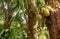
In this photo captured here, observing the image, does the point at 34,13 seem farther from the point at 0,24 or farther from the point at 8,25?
the point at 0,24

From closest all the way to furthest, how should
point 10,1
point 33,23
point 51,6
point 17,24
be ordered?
point 33,23, point 51,6, point 10,1, point 17,24

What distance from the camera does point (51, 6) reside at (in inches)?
67.7

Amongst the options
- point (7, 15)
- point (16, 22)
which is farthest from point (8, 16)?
point (16, 22)

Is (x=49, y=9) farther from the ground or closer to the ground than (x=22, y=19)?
farther from the ground

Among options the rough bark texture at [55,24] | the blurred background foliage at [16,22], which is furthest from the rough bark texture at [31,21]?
the blurred background foliage at [16,22]

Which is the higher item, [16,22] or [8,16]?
[8,16]

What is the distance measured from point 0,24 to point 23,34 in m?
0.35

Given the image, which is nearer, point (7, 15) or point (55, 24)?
point (55, 24)

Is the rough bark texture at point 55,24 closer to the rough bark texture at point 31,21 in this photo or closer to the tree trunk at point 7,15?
the rough bark texture at point 31,21

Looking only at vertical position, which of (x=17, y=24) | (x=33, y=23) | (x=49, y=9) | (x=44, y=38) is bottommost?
(x=44, y=38)

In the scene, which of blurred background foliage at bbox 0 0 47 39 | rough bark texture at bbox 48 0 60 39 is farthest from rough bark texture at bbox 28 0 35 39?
blurred background foliage at bbox 0 0 47 39

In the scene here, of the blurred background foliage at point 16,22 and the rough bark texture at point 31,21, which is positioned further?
the blurred background foliage at point 16,22

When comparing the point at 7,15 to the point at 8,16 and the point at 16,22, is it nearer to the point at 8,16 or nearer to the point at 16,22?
the point at 8,16

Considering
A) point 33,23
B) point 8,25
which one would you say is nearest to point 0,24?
point 8,25
